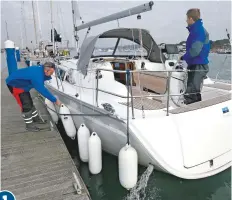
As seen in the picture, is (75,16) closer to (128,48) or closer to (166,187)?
(128,48)

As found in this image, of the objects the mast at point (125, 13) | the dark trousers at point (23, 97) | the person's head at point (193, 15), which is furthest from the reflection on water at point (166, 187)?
the mast at point (125, 13)

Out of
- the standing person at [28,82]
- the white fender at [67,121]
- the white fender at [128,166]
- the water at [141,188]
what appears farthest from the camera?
the white fender at [67,121]

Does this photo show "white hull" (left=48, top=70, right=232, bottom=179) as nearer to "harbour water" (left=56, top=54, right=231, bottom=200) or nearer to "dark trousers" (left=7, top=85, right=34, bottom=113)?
"harbour water" (left=56, top=54, right=231, bottom=200)

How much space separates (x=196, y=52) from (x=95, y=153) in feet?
7.48

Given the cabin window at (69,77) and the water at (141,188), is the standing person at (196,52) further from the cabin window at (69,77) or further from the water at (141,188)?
the cabin window at (69,77)

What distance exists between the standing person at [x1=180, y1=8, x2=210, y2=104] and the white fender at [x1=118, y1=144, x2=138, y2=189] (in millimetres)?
1326

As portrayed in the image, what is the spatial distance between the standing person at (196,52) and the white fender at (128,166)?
133 centimetres

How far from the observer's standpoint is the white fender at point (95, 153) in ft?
12.9

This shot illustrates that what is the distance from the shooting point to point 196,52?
4.05m

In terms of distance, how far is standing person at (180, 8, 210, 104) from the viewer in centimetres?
400

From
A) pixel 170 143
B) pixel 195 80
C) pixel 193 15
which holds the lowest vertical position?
pixel 170 143

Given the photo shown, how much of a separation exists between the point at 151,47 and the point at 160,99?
2.04 metres

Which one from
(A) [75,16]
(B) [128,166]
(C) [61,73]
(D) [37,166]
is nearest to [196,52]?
(B) [128,166]

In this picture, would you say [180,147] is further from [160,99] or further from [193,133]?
[160,99]
